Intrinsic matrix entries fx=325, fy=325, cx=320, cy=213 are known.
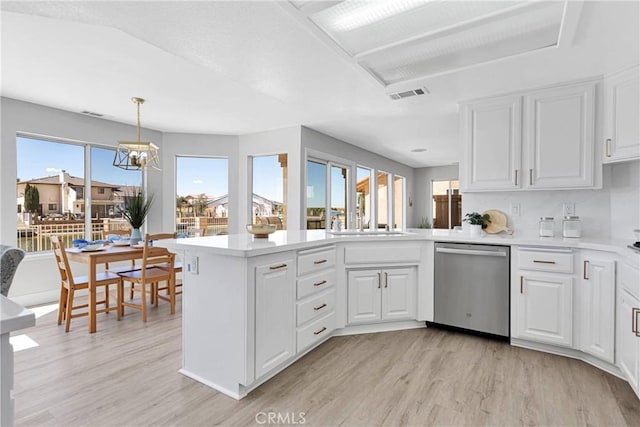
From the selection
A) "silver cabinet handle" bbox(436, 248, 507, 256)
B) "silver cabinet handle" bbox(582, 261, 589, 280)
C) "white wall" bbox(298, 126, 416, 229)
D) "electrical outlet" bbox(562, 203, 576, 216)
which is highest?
"white wall" bbox(298, 126, 416, 229)

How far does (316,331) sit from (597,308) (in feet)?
6.64

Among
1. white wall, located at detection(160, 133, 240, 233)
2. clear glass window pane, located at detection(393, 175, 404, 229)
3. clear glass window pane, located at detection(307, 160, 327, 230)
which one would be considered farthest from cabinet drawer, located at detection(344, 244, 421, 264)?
clear glass window pane, located at detection(393, 175, 404, 229)

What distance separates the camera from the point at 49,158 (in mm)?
4324

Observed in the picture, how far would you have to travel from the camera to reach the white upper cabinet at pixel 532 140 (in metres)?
2.78

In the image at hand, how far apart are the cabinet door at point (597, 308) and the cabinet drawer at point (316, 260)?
6.15 feet

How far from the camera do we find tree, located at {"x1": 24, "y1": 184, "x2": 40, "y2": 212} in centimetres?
411

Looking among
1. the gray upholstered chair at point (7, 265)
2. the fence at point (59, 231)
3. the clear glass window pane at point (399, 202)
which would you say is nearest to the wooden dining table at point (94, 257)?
the fence at point (59, 231)

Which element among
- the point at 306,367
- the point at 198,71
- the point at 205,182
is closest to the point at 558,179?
the point at 306,367

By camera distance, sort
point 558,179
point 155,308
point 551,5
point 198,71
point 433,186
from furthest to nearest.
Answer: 1. point 433,186
2. point 155,308
3. point 198,71
4. point 558,179
5. point 551,5

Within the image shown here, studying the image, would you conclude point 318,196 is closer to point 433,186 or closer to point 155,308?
point 155,308

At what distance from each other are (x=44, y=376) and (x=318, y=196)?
414 cm

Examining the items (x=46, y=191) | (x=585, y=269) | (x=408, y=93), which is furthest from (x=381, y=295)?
(x=46, y=191)

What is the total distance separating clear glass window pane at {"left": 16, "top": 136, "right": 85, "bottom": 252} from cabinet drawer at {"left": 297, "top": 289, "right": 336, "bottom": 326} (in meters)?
3.95

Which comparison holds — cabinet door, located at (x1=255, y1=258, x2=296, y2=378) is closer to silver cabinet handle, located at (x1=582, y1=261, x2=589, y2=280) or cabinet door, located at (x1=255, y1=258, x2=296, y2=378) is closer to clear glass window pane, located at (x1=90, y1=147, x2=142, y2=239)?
silver cabinet handle, located at (x1=582, y1=261, x2=589, y2=280)
